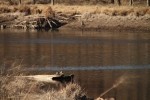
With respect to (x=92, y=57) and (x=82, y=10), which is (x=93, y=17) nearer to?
(x=82, y=10)

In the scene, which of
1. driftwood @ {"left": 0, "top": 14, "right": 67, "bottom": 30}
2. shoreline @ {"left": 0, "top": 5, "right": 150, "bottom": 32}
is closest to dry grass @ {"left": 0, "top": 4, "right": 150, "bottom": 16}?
shoreline @ {"left": 0, "top": 5, "right": 150, "bottom": 32}

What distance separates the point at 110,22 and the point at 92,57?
24207mm

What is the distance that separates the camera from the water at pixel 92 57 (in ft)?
80.4

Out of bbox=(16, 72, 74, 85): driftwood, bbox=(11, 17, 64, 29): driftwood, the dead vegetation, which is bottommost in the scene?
bbox=(11, 17, 64, 29): driftwood

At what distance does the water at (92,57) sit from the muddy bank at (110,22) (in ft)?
9.23

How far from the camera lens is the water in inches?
965

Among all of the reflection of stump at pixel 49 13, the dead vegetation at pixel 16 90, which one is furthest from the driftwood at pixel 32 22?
the dead vegetation at pixel 16 90

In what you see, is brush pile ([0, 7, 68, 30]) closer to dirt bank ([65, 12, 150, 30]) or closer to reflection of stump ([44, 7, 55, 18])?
reflection of stump ([44, 7, 55, 18])

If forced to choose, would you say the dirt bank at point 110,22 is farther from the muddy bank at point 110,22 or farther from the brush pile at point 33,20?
the brush pile at point 33,20

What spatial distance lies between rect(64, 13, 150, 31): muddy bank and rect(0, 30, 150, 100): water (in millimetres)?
2812

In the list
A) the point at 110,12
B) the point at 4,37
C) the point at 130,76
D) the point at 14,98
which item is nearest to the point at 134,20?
the point at 110,12

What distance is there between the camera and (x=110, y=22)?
59406 millimetres

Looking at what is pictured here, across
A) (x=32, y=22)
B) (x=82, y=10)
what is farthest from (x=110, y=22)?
(x=32, y=22)

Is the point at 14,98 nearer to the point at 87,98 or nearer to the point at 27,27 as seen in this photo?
the point at 87,98
